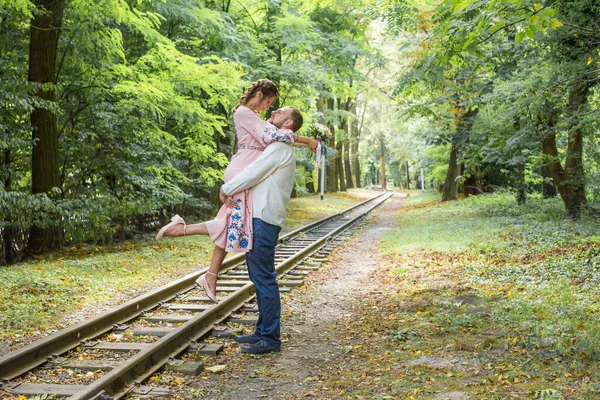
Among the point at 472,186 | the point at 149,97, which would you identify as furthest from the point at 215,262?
the point at 472,186

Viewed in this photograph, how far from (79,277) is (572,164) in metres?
12.0

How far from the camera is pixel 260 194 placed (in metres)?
5.46

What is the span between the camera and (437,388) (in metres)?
4.48

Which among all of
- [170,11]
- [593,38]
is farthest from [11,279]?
[593,38]

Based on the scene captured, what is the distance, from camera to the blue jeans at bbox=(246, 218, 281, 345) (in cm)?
546

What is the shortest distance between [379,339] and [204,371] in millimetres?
1974

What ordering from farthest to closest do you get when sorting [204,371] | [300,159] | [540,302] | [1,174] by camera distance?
[300,159] → [1,174] → [540,302] → [204,371]

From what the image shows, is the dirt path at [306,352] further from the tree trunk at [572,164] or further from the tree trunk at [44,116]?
the tree trunk at [572,164]

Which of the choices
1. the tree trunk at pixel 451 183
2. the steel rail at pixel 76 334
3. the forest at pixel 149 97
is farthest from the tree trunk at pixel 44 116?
the tree trunk at pixel 451 183

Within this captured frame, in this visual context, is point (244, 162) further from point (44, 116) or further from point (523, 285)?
point (44, 116)

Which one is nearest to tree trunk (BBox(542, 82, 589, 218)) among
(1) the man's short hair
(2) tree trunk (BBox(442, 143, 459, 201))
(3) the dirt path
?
(3) the dirt path

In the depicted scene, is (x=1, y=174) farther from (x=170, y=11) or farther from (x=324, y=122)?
(x=324, y=122)

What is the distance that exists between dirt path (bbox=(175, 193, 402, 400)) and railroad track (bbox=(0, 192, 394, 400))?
31cm

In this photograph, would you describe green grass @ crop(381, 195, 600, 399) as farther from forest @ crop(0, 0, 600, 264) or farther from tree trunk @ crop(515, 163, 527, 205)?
tree trunk @ crop(515, 163, 527, 205)
